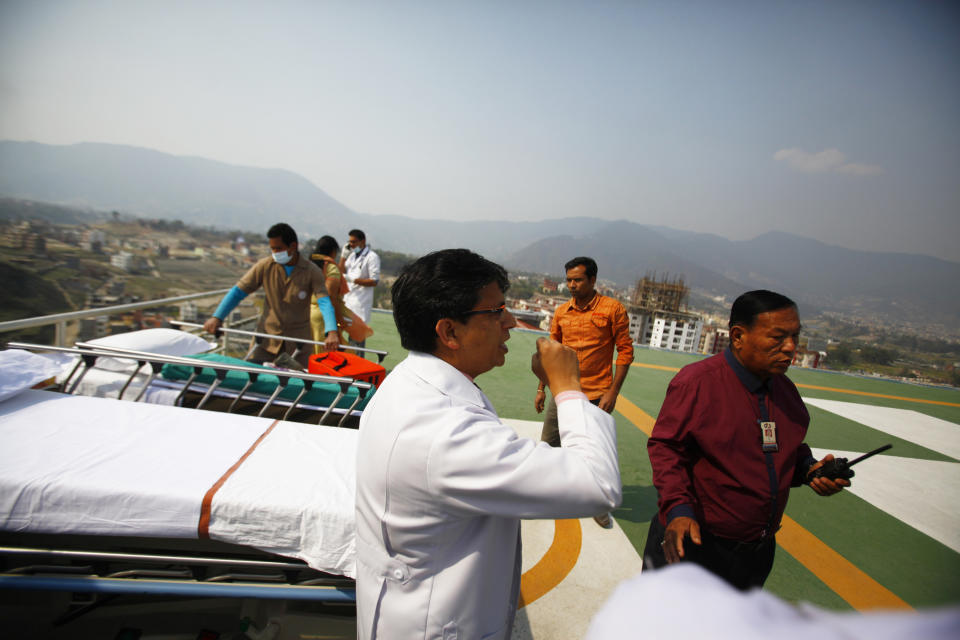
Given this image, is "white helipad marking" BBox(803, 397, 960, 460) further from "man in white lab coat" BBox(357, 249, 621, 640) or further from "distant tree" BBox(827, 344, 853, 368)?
"man in white lab coat" BBox(357, 249, 621, 640)

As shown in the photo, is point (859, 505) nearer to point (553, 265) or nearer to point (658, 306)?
point (658, 306)

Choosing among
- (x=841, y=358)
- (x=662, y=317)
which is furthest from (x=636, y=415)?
(x=662, y=317)

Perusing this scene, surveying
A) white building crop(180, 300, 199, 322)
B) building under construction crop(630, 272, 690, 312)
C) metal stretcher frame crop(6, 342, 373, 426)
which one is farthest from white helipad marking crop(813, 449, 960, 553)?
building under construction crop(630, 272, 690, 312)

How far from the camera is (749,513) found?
1.74m

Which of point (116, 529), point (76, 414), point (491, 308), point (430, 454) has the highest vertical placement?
point (491, 308)

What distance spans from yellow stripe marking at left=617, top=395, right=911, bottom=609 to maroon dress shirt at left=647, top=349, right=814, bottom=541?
1979mm

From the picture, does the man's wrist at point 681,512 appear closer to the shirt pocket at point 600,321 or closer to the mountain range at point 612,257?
the shirt pocket at point 600,321

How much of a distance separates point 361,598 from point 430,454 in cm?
62

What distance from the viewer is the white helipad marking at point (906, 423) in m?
6.96

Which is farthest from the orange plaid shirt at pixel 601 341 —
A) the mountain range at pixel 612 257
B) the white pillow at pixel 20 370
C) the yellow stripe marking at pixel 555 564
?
the mountain range at pixel 612 257

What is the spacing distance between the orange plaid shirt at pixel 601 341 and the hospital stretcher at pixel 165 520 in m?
2.08

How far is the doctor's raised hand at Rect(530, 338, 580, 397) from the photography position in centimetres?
121

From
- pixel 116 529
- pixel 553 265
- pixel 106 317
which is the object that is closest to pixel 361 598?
pixel 116 529

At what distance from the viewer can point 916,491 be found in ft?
15.8
